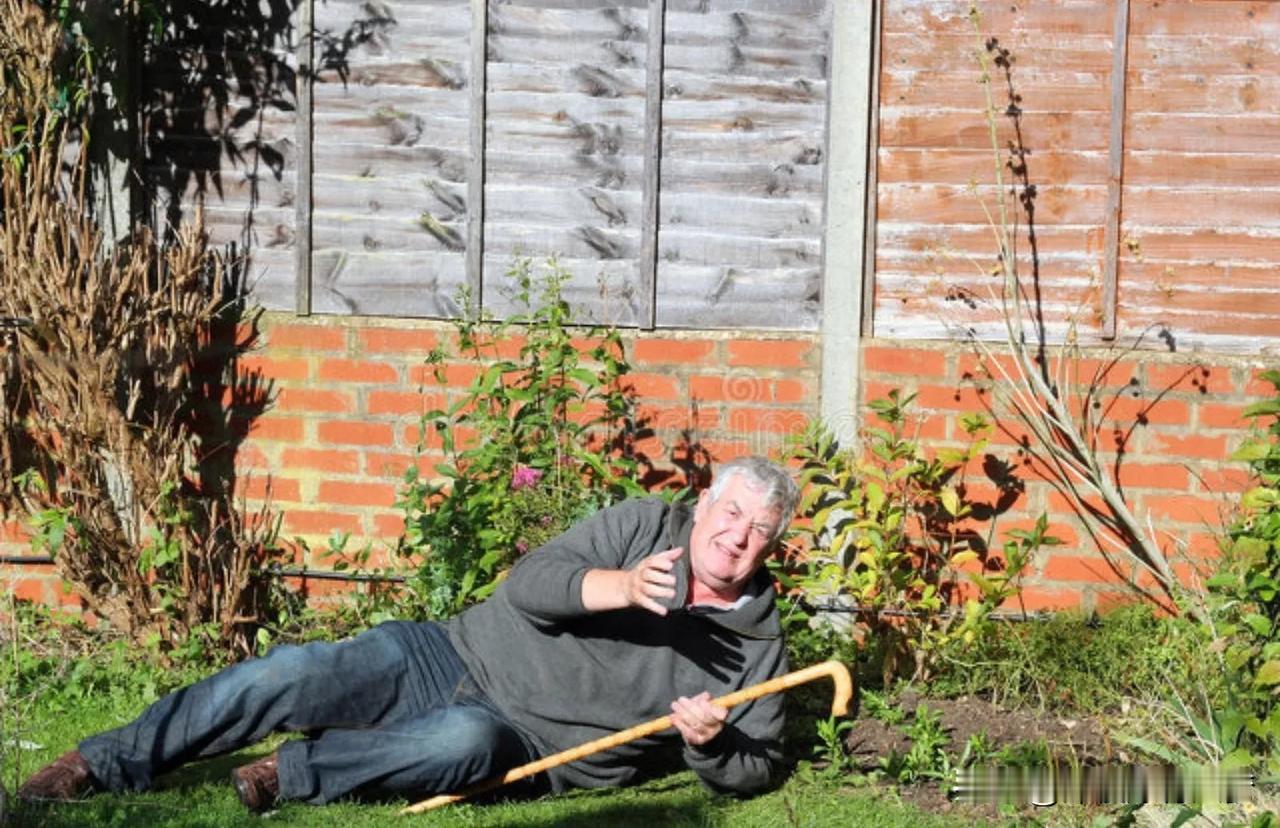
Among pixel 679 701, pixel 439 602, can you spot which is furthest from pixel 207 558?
pixel 679 701

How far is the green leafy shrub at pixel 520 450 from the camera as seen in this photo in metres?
6.00

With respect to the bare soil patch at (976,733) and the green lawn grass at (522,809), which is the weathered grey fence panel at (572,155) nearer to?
the bare soil patch at (976,733)

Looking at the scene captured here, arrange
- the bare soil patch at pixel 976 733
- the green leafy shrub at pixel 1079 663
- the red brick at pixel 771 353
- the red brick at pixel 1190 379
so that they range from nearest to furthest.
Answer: the bare soil patch at pixel 976 733
the green leafy shrub at pixel 1079 663
the red brick at pixel 1190 379
the red brick at pixel 771 353

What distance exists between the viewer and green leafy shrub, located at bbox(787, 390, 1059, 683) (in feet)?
19.8

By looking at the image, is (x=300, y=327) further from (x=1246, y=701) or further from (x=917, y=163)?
(x=1246, y=701)

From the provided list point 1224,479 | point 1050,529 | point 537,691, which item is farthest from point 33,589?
point 1224,479

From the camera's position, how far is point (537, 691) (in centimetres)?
509

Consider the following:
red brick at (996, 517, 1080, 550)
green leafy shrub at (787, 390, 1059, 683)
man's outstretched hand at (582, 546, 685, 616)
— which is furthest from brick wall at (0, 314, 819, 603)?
man's outstretched hand at (582, 546, 685, 616)

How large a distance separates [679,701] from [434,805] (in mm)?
744

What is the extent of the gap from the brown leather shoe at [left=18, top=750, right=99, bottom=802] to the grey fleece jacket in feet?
3.68

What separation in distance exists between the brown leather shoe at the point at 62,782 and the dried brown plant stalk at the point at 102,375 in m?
1.36

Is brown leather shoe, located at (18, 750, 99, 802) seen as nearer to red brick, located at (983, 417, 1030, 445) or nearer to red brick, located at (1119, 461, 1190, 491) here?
red brick, located at (983, 417, 1030, 445)

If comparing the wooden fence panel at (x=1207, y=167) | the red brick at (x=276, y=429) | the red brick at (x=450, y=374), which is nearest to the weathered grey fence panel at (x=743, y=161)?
the red brick at (x=450, y=374)

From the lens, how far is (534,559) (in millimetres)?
5043
